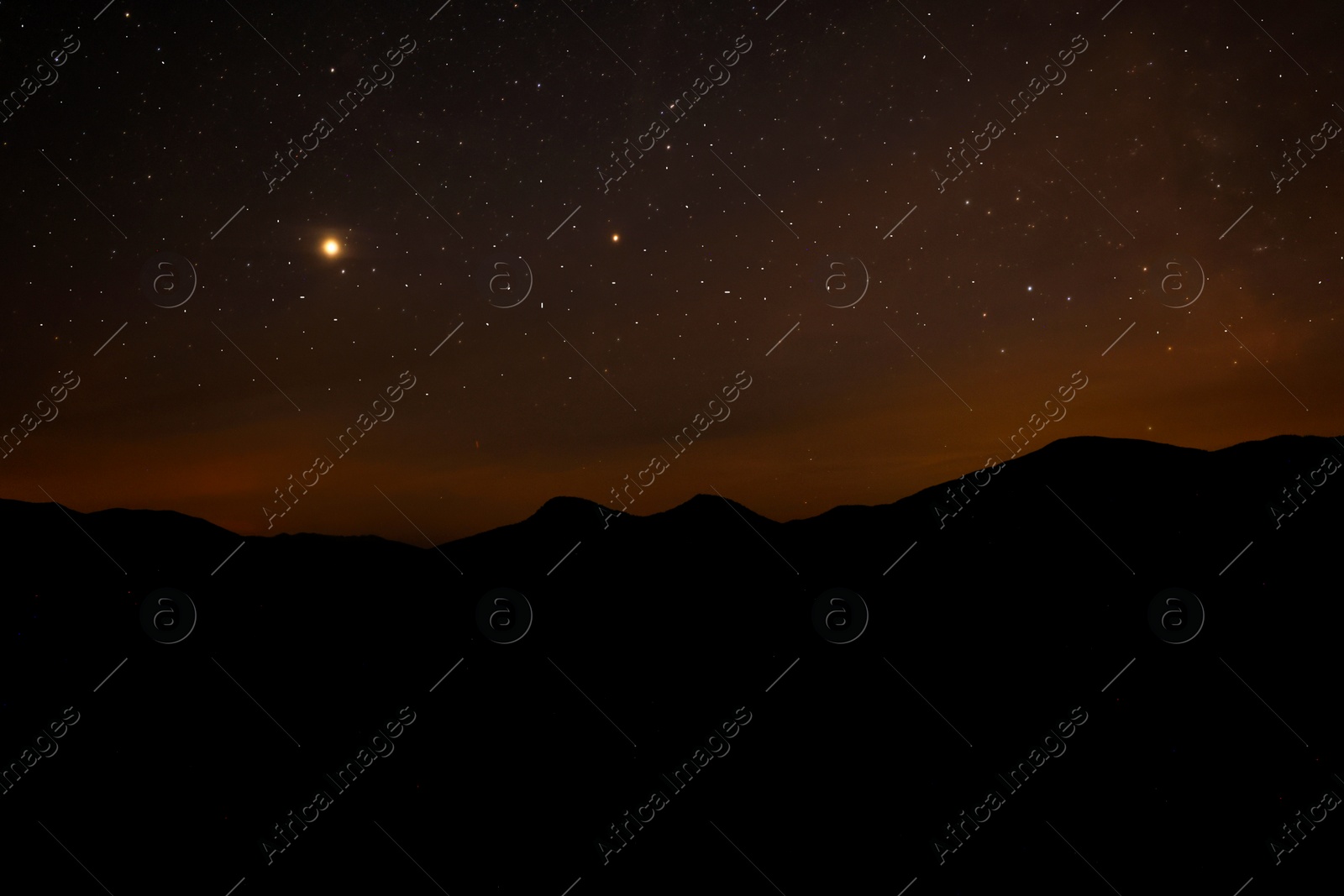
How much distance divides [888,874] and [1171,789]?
3.40 metres

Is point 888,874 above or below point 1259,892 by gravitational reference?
Result: above

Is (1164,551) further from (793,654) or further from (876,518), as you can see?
(793,654)

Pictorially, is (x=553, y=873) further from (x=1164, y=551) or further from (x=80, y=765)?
(x=1164, y=551)

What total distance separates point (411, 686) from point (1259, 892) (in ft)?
29.3

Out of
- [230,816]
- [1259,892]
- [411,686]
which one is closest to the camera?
[1259,892]

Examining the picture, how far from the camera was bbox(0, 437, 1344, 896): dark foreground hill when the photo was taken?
6105 mm

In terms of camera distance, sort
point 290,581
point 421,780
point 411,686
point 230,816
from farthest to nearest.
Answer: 1. point 290,581
2. point 411,686
3. point 421,780
4. point 230,816

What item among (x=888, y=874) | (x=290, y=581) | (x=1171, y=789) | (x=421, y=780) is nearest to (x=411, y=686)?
(x=421, y=780)

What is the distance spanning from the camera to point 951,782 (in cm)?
680

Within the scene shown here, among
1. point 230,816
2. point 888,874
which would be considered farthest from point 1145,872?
point 230,816

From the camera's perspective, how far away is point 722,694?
821 centimetres

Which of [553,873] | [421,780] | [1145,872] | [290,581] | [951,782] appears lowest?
[1145,872]

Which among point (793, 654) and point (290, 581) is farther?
point (290, 581)

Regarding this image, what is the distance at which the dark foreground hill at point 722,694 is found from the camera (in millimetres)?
6105
